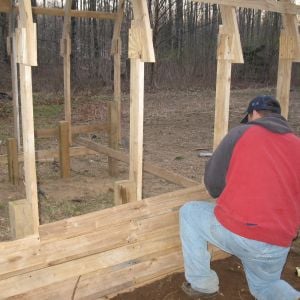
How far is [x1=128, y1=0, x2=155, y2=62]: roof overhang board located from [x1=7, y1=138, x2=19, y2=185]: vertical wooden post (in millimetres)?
3191

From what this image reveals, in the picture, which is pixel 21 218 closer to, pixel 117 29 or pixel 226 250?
pixel 226 250

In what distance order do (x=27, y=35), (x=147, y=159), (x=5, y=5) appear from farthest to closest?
(x=147, y=159) < (x=5, y=5) < (x=27, y=35)

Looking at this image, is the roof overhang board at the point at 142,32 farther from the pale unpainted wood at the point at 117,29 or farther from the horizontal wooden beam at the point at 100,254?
the pale unpainted wood at the point at 117,29

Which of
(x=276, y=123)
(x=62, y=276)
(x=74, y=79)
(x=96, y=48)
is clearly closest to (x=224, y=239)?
(x=276, y=123)

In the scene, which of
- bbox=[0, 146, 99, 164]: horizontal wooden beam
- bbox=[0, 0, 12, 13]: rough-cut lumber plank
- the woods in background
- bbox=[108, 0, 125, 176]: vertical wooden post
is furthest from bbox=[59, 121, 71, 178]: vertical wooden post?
the woods in background

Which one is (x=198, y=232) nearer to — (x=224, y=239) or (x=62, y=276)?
(x=224, y=239)

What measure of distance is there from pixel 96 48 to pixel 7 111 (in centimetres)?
924

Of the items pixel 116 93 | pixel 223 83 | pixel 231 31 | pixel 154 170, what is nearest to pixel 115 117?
pixel 116 93

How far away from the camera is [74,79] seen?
693 inches

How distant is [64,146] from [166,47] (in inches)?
624

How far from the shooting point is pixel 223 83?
134 inches

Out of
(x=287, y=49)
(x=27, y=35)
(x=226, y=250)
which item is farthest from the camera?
(x=287, y=49)

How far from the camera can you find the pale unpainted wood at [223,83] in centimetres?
337

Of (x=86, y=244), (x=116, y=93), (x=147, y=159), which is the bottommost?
(x=147, y=159)
